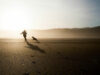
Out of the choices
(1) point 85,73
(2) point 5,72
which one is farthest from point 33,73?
(1) point 85,73

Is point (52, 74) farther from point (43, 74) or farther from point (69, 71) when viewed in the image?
point (69, 71)

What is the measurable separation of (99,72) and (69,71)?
1.61 meters

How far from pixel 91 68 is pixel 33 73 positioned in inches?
136

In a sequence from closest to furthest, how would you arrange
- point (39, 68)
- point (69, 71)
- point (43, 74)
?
1. point (43, 74)
2. point (69, 71)
3. point (39, 68)

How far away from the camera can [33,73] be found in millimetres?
7602

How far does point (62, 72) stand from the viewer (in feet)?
25.6

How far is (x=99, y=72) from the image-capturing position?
25.9 feet

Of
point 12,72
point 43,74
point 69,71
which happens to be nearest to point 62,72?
→ point 69,71

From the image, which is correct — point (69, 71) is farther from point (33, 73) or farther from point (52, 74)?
point (33, 73)

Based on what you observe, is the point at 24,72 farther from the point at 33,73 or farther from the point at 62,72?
the point at 62,72

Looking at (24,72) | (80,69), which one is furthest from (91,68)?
(24,72)

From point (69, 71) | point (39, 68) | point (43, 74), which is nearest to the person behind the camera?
point (43, 74)

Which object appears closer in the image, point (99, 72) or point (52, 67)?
point (99, 72)

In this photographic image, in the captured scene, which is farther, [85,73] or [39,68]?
[39,68]
